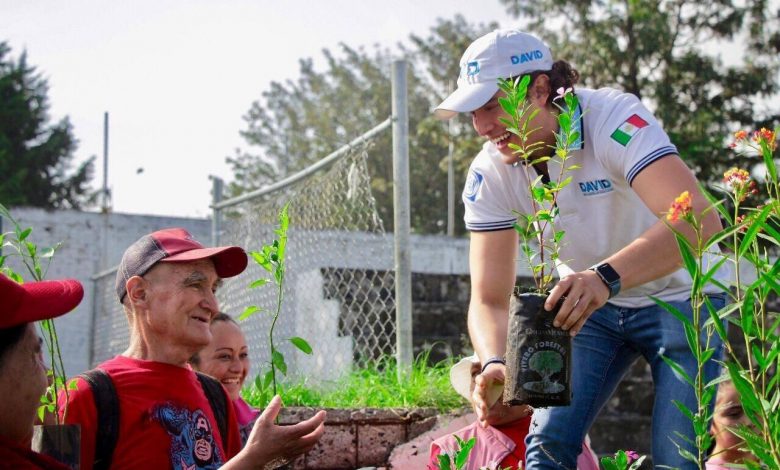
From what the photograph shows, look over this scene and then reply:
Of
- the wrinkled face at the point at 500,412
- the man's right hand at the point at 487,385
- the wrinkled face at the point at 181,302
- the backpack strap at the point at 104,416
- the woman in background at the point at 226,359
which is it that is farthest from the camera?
the woman in background at the point at 226,359

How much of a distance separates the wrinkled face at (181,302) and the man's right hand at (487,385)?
81 centimetres

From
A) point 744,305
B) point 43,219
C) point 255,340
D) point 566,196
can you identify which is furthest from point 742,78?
point 744,305

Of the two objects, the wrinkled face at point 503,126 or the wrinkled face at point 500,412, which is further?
the wrinkled face at point 500,412

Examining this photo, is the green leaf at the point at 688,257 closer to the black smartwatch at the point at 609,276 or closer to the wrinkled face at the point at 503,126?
the black smartwatch at the point at 609,276

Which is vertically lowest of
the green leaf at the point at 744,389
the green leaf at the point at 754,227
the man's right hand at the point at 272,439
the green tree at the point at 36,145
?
the man's right hand at the point at 272,439

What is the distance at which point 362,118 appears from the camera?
43.5 metres

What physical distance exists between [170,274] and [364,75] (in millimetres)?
41229

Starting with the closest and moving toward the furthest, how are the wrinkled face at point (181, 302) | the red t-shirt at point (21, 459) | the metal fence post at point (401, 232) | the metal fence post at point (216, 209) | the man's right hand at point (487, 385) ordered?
the red t-shirt at point (21, 459), the man's right hand at point (487, 385), the wrinkled face at point (181, 302), the metal fence post at point (401, 232), the metal fence post at point (216, 209)

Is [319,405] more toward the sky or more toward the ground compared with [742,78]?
more toward the ground

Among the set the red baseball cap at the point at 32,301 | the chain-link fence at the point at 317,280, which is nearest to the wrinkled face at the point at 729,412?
the chain-link fence at the point at 317,280

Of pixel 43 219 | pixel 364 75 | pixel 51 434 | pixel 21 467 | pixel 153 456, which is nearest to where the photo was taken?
pixel 21 467

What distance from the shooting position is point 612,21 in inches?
981

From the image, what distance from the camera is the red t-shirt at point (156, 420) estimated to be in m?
2.72

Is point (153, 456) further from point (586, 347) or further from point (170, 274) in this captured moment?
point (586, 347)
